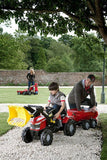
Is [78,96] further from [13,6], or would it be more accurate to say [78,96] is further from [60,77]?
[60,77]

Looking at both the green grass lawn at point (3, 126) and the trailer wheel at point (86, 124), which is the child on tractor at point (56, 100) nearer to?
the trailer wheel at point (86, 124)

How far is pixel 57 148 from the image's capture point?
440cm

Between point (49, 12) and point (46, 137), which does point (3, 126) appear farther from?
point (49, 12)

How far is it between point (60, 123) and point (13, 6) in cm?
292

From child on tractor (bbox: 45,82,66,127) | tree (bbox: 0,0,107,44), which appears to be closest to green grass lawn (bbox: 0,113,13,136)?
child on tractor (bbox: 45,82,66,127)

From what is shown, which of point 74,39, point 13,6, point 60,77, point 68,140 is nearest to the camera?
point 68,140

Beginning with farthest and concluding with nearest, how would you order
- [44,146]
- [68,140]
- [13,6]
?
[13,6] → [68,140] → [44,146]

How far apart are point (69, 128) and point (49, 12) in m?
2.88

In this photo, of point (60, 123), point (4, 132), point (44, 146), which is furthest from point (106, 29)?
point (4, 132)

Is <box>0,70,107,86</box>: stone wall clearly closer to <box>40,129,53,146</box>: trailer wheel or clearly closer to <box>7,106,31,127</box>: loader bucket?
<box>7,106,31,127</box>: loader bucket

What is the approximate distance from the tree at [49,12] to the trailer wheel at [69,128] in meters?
2.15

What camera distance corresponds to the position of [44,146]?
451 centimetres

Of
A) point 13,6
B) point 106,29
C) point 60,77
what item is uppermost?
point 13,6

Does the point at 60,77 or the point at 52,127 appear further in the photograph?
the point at 60,77
